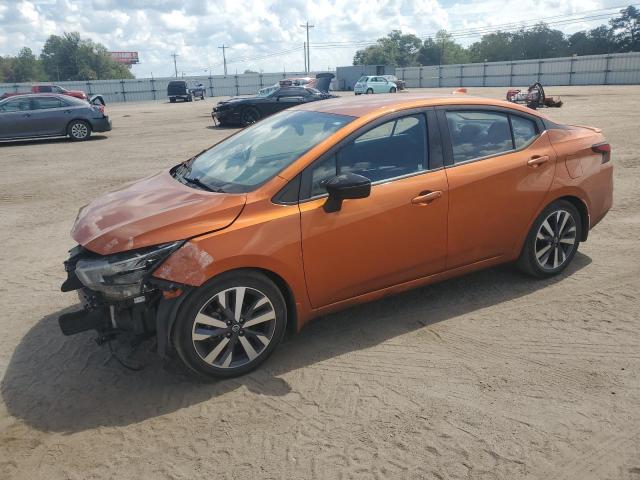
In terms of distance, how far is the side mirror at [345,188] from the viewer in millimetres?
3338

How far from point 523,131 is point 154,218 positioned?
305cm

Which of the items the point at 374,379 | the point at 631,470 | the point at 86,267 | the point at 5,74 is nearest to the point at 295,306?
the point at 374,379

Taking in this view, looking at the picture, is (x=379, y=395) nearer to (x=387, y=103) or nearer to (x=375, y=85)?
(x=387, y=103)

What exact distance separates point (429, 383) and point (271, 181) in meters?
1.60

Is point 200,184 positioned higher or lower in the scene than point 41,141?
higher

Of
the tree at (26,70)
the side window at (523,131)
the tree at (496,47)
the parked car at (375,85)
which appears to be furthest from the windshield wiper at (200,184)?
the tree at (26,70)

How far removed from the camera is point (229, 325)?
10.7 feet

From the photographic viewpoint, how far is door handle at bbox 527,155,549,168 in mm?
4301

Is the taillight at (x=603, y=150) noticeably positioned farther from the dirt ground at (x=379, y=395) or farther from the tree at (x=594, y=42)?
the tree at (x=594, y=42)

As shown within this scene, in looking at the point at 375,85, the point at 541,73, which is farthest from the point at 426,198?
the point at 541,73

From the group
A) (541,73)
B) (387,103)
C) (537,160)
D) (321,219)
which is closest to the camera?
(321,219)

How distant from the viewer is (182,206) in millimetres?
3346

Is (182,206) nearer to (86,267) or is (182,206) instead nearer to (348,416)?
(86,267)

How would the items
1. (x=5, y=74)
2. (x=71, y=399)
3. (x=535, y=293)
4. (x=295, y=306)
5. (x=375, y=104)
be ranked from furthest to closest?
1. (x=5, y=74)
2. (x=535, y=293)
3. (x=375, y=104)
4. (x=295, y=306)
5. (x=71, y=399)
